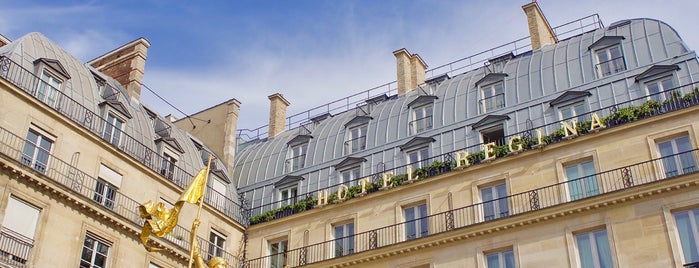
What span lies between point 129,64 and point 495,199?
58.4ft

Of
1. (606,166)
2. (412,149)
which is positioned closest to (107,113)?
(412,149)

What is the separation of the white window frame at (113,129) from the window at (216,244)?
228 inches

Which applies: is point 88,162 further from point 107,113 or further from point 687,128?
point 687,128

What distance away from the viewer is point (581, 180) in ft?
92.7

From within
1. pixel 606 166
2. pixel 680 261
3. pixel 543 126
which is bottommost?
pixel 680 261

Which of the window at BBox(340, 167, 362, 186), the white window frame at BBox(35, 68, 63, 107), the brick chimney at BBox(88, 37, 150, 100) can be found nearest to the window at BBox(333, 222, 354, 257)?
the window at BBox(340, 167, 362, 186)

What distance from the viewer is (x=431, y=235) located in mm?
29766

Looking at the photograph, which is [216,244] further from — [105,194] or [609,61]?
[609,61]

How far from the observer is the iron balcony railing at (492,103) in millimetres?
32906

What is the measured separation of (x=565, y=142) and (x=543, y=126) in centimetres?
165

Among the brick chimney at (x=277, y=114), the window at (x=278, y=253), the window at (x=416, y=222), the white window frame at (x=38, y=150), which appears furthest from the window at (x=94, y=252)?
the brick chimney at (x=277, y=114)

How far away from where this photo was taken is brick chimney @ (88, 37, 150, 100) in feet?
118

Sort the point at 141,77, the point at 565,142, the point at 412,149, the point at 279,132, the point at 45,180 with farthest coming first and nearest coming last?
the point at 279,132 < the point at 141,77 < the point at 412,149 < the point at 565,142 < the point at 45,180

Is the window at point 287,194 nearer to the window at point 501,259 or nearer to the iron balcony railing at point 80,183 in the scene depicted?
the iron balcony railing at point 80,183
